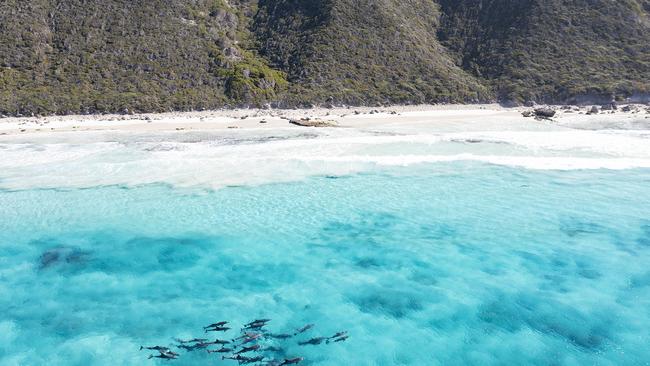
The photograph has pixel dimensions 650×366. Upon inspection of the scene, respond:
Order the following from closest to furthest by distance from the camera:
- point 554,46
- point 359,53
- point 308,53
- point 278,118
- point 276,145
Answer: point 276,145 < point 278,118 < point 308,53 < point 359,53 < point 554,46

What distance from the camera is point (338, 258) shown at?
50.8 feet

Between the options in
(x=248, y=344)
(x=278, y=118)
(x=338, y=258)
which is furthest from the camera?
(x=278, y=118)

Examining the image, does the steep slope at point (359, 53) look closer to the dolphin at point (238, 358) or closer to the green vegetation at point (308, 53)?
the green vegetation at point (308, 53)

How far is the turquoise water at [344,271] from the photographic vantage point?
1086 centimetres

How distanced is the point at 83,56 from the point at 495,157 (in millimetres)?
57277

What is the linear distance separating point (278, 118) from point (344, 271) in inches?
1663

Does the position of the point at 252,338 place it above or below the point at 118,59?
below

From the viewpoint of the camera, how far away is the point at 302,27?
79.8 metres

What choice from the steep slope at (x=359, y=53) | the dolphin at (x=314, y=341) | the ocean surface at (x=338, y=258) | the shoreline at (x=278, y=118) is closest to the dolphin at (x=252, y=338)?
the ocean surface at (x=338, y=258)

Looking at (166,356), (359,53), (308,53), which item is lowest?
(166,356)

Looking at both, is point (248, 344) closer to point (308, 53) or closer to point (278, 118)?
point (278, 118)

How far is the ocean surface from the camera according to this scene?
11.0m

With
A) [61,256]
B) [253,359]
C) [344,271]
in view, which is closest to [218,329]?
[253,359]

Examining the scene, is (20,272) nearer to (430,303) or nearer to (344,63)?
(430,303)
